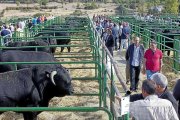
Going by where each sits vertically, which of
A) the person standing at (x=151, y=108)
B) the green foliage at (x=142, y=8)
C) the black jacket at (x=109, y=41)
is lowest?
the green foliage at (x=142, y=8)

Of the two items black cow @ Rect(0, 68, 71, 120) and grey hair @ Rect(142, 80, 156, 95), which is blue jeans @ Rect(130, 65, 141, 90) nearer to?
black cow @ Rect(0, 68, 71, 120)

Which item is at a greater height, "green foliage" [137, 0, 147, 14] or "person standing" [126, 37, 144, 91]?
"person standing" [126, 37, 144, 91]

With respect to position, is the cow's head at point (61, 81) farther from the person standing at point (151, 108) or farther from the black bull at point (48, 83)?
the person standing at point (151, 108)

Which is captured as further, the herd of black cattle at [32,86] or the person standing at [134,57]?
the person standing at [134,57]

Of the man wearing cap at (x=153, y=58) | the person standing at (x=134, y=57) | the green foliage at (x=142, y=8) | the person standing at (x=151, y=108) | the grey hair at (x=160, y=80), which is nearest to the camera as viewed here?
the person standing at (x=151, y=108)

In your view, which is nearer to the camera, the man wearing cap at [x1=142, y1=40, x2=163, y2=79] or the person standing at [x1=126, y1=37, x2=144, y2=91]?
the man wearing cap at [x1=142, y1=40, x2=163, y2=79]

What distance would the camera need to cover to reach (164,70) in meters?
11.9

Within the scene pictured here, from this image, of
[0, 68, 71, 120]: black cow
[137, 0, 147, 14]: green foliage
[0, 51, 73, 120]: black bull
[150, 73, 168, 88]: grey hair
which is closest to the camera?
Result: [150, 73, 168, 88]: grey hair

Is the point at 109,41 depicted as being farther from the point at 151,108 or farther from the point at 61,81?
the point at 151,108

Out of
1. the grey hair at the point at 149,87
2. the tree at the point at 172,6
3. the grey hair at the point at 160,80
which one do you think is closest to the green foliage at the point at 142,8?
the tree at the point at 172,6

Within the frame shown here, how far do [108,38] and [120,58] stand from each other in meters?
2.67

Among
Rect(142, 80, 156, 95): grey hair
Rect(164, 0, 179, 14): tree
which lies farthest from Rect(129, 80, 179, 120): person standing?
Rect(164, 0, 179, 14): tree

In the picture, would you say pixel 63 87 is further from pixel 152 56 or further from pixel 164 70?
pixel 164 70

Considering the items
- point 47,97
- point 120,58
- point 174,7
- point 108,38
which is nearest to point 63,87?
point 47,97
